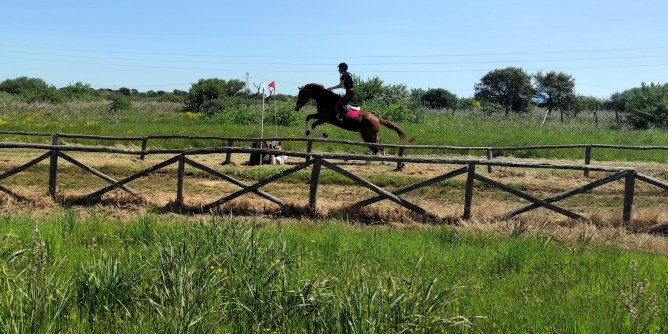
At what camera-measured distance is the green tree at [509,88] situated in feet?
211

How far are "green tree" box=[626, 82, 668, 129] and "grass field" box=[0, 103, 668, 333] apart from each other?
33943mm

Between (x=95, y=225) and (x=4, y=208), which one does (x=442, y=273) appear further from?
(x=4, y=208)

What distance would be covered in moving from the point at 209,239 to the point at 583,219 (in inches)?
259

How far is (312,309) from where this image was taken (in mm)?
3621

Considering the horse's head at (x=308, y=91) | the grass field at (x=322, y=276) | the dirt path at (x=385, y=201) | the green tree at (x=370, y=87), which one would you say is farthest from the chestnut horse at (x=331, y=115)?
the green tree at (x=370, y=87)

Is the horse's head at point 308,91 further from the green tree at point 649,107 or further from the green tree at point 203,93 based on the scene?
the green tree at point 649,107

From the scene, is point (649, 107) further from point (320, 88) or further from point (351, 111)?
point (320, 88)

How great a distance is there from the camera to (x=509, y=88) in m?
65.8

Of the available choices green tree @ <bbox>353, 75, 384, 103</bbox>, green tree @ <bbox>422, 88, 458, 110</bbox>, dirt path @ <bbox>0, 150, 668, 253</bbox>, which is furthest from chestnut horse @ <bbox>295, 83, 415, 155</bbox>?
green tree @ <bbox>422, 88, 458, 110</bbox>

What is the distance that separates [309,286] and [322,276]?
4.06ft

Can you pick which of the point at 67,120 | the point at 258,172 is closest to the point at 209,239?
the point at 258,172

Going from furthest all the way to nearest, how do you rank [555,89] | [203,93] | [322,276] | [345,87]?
[555,89] → [203,93] → [345,87] → [322,276]

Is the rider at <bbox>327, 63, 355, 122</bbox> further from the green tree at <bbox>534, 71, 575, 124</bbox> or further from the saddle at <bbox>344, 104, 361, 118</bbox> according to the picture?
the green tree at <bbox>534, 71, 575, 124</bbox>

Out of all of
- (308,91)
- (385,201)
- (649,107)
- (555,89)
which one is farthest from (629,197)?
(555,89)
